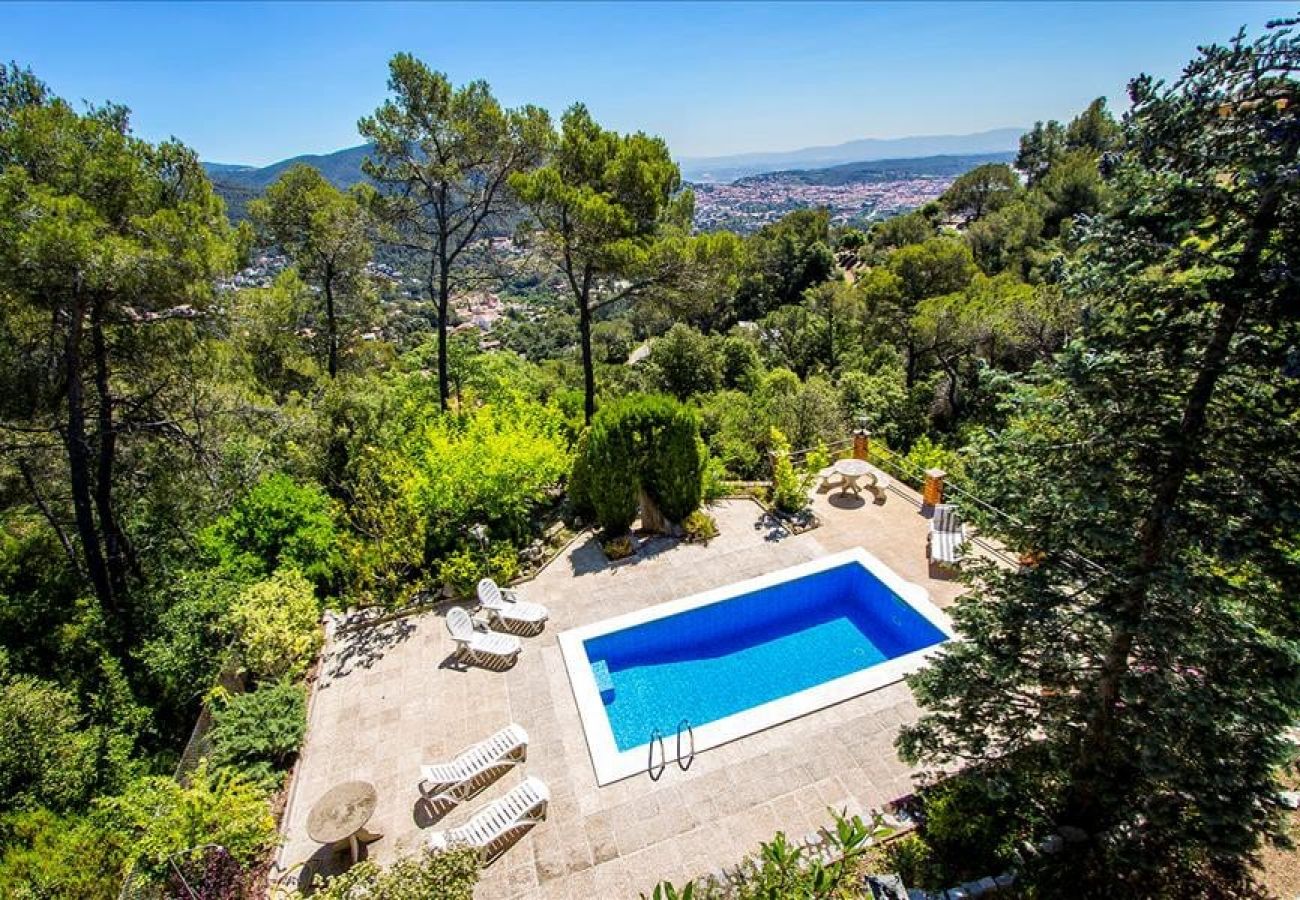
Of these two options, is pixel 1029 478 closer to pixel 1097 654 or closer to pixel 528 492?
pixel 1097 654

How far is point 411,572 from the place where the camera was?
12188mm

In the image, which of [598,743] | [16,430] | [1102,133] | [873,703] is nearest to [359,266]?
[16,430]

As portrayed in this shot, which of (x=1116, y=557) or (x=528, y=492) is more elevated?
(x=1116, y=557)

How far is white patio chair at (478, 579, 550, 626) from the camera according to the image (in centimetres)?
1052

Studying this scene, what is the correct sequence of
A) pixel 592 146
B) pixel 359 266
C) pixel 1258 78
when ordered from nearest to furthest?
pixel 1258 78, pixel 592 146, pixel 359 266

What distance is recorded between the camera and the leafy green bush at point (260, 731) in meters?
7.93

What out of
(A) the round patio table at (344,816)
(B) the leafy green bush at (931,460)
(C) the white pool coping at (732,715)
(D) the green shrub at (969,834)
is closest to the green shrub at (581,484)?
(C) the white pool coping at (732,715)

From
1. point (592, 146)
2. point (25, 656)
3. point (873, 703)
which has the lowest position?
point (873, 703)

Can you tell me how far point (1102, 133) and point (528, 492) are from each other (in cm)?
5914

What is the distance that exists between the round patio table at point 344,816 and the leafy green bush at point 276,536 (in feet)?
17.2

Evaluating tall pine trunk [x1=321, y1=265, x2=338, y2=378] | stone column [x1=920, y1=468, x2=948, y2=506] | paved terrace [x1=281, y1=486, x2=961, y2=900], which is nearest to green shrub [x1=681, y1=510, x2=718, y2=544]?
paved terrace [x1=281, y1=486, x2=961, y2=900]

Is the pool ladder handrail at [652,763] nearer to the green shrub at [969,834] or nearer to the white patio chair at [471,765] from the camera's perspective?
the white patio chair at [471,765]

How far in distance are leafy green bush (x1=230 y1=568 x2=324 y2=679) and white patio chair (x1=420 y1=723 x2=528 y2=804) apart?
10.8ft

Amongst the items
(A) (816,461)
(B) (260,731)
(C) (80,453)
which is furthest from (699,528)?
(C) (80,453)
